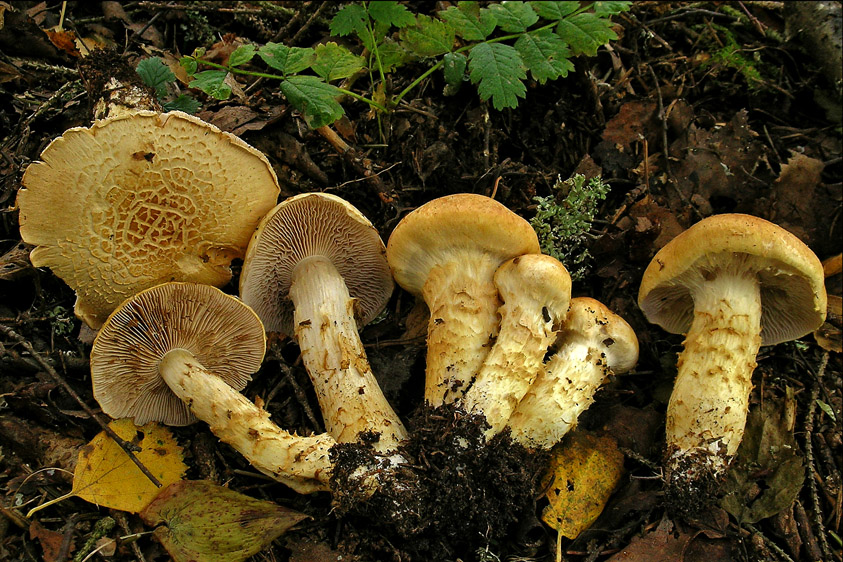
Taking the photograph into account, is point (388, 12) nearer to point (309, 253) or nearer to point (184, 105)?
point (184, 105)

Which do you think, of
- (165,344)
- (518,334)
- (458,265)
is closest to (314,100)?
(458,265)

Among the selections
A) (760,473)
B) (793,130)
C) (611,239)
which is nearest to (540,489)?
(760,473)

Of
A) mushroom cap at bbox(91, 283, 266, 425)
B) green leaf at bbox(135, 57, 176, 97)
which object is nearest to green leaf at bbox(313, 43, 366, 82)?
green leaf at bbox(135, 57, 176, 97)

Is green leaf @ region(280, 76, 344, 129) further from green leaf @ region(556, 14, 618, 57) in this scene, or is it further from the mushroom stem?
the mushroom stem

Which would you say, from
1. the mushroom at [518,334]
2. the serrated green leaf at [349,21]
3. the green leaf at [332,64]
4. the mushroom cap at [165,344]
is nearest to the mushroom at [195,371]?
the mushroom cap at [165,344]

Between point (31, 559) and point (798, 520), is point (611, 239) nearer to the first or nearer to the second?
point (798, 520)
